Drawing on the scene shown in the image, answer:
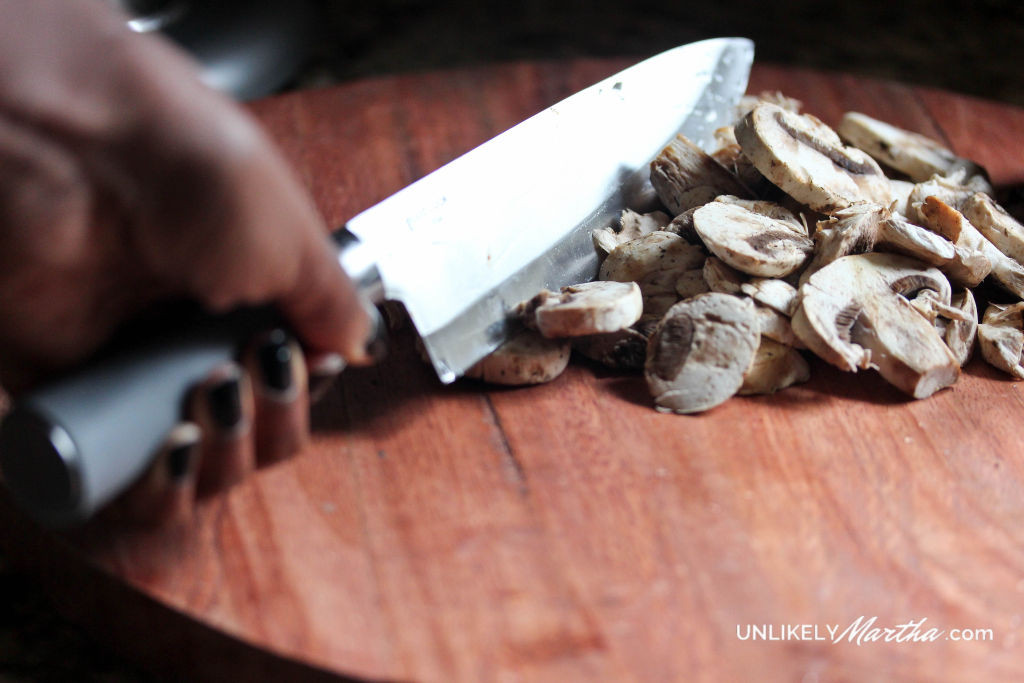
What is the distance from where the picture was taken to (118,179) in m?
0.78

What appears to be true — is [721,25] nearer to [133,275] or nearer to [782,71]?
[782,71]

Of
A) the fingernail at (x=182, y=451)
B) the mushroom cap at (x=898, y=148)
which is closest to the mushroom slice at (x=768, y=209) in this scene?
the mushroom cap at (x=898, y=148)

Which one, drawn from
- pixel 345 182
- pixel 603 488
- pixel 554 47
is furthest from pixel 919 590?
pixel 554 47

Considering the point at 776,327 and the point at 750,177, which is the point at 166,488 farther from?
the point at 750,177

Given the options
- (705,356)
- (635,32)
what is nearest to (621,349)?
(705,356)

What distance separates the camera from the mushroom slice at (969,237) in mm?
1265

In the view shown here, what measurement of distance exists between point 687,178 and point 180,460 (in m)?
0.81

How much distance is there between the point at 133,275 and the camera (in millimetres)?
857

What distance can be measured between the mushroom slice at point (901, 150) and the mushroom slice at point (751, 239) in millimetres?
390

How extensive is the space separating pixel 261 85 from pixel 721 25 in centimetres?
145

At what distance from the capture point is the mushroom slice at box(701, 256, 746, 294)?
118 cm

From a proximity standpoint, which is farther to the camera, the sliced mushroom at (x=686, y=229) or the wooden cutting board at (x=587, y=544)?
the sliced mushroom at (x=686, y=229)

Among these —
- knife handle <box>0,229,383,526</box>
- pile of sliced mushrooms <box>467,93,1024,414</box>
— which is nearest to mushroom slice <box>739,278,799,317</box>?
pile of sliced mushrooms <box>467,93,1024,414</box>

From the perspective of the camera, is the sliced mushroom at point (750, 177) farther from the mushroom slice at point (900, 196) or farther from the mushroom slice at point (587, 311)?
the mushroom slice at point (587, 311)
